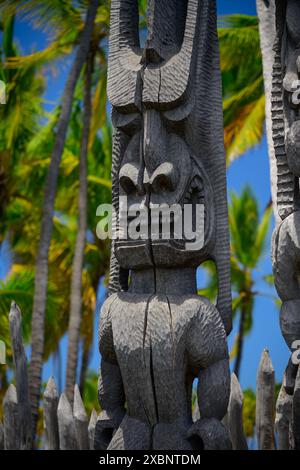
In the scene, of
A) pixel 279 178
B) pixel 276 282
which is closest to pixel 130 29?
pixel 279 178

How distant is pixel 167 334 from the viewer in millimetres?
4555

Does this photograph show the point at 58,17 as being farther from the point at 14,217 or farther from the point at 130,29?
the point at 130,29

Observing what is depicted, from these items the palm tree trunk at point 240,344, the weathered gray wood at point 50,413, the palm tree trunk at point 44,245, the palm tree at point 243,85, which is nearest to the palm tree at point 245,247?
the palm tree trunk at point 240,344

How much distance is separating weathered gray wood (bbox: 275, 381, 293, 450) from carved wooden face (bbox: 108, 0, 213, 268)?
1.02 m

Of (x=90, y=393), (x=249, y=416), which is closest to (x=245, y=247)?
(x=249, y=416)

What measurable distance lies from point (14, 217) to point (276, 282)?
15091 millimetres

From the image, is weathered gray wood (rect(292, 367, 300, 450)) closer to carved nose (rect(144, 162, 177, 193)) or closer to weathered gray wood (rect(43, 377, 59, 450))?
carved nose (rect(144, 162, 177, 193))

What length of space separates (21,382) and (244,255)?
49.4 feet

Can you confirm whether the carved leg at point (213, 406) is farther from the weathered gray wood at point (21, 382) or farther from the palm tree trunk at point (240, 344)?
the palm tree trunk at point (240, 344)

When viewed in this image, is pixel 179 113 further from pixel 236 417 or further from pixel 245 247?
pixel 245 247

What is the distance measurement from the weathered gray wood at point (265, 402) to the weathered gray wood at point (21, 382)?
71.2 inches

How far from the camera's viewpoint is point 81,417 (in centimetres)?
603

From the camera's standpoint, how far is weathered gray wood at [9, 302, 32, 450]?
6.04 m

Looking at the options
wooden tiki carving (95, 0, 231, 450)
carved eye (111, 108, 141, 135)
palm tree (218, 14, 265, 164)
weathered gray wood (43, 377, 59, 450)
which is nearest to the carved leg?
wooden tiki carving (95, 0, 231, 450)
